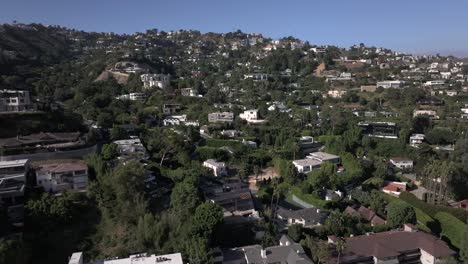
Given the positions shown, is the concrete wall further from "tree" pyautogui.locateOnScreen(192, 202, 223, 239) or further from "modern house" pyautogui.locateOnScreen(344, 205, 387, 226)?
"modern house" pyautogui.locateOnScreen(344, 205, 387, 226)

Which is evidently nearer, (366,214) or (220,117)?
(366,214)

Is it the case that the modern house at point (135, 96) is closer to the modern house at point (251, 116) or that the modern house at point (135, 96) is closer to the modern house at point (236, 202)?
the modern house at point (251, 116)

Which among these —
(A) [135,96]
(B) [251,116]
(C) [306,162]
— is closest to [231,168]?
(C) [306,162]

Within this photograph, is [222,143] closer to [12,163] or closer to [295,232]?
[295,232]

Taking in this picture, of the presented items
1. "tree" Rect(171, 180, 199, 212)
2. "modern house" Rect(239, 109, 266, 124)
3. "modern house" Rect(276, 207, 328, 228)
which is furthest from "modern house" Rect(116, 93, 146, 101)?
"modern house" Rect(276, 207, 328, 228)

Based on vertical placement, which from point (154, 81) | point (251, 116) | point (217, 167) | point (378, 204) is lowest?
point (378, 204)

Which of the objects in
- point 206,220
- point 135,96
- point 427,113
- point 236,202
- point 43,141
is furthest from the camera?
point 135,96

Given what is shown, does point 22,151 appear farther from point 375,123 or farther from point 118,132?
point 375,123
